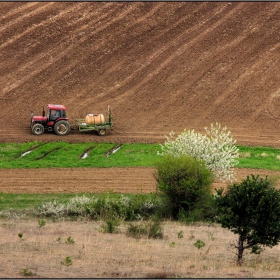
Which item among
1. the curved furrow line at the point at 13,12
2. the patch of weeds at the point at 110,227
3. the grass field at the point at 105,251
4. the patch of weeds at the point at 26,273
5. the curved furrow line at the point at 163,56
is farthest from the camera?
the curved furrow line at the point at 13,12

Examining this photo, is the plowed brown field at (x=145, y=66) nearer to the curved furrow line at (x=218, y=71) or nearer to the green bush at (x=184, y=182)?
the curved furrow line at (x=218, y=71)

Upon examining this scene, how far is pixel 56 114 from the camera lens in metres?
57.3

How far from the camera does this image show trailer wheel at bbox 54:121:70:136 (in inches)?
2253

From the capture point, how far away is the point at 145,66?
7300 centimetres

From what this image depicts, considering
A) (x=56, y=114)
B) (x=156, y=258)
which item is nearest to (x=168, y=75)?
(x=56, y=114)

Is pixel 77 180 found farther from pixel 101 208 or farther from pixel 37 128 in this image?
Answer: pixel 37 128

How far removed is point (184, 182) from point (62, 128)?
22.2m

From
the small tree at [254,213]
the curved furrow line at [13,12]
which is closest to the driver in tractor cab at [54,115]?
the curved furrow line at [13,12]

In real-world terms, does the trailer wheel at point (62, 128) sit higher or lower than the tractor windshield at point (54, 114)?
lower

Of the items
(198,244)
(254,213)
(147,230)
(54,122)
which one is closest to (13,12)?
(54,122)

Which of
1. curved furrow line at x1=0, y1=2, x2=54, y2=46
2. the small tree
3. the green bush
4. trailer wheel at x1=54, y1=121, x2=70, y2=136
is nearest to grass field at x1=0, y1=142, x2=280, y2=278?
the small tree

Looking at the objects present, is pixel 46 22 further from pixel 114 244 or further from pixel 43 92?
pixel 114 244

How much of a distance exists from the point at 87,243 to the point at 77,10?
177ft

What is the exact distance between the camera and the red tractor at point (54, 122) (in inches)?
2250
